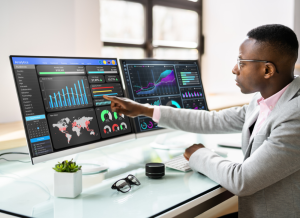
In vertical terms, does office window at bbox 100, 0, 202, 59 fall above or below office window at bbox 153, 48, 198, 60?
above

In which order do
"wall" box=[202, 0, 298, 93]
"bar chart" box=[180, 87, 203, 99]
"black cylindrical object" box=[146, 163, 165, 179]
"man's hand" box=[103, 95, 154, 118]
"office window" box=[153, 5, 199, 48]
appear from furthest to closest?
"wall" box=[202, 0, 298, 93]
"office window" box=[153, 5, 199, 48]
"bar chart" box=[180, 87, 203, 99]
"man's hand" box=[103, 95, 154, 118]
"black cylindrical object" box=[146, 163, 165, 179]

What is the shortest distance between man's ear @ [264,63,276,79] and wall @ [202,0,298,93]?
127 inches

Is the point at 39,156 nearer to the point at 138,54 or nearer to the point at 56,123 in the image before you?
the point at 56,123

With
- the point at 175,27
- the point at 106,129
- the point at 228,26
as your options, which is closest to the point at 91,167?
the point at 106,129

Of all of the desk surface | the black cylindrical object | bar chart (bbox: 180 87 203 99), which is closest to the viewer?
the desk surface

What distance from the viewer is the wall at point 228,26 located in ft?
13.2

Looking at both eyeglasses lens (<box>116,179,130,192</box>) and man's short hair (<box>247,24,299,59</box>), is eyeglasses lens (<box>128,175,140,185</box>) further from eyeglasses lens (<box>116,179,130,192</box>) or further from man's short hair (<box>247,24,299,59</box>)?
man's short hair (<box>247,24,299,59</box>)

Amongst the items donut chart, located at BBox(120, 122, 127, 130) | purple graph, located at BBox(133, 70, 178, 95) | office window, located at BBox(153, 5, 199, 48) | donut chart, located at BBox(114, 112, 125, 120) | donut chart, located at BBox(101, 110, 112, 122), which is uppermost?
office window, located at BBox(153, 5, 199, 48)

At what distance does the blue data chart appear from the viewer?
3.65ft

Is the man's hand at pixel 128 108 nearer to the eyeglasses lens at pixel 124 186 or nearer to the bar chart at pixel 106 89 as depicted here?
the bar chart at pixel 106 89

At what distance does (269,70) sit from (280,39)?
11cm

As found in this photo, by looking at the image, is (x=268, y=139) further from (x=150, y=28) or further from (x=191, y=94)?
(x=150, y=28)

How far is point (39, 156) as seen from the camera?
104cm

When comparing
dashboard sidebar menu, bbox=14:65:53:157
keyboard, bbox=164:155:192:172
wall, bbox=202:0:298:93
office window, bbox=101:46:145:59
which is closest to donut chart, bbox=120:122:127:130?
keyboard, bbox=164:155:192:172
